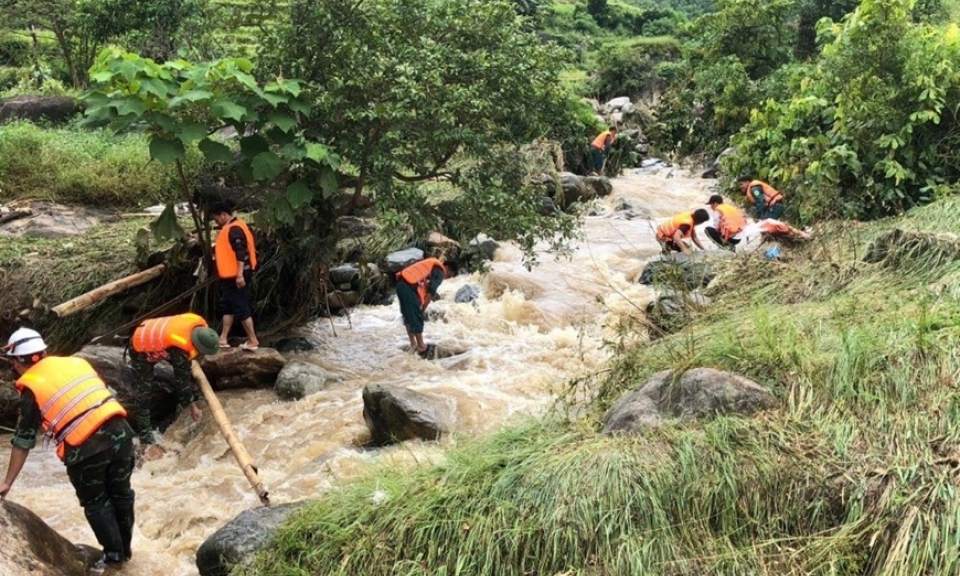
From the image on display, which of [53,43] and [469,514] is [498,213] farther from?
[53,43]

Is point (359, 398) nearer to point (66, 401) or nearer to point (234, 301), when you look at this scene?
point (234, 301)

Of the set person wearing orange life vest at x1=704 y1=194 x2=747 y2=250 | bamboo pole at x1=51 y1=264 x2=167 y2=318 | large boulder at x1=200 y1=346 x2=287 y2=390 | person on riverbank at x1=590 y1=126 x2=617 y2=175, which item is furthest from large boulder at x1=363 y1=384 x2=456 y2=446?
person on riverbank at x1=590 y1=126 x2=617 y2=175

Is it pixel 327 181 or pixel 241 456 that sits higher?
pixel 327 181

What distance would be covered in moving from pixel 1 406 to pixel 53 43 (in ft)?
65.4

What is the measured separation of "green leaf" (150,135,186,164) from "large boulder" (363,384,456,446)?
2.67 meters

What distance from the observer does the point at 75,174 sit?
1108 centimetres

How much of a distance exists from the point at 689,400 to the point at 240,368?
204 inches

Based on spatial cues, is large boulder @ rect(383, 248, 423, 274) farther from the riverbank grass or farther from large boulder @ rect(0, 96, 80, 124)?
large boulder @ rect(0, 96, 80, 124)

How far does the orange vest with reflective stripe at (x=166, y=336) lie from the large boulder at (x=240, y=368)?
982 mm

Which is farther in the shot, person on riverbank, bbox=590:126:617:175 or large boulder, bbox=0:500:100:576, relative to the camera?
person on riverbank, bbox=590:126:617:175

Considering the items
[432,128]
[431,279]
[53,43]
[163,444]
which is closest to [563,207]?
[431,279]

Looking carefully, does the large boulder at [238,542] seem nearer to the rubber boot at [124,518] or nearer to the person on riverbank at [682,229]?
the rubber boot at [124,518]

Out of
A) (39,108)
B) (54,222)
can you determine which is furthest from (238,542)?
(39,108)

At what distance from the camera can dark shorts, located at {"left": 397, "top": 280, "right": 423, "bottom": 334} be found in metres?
8.95
